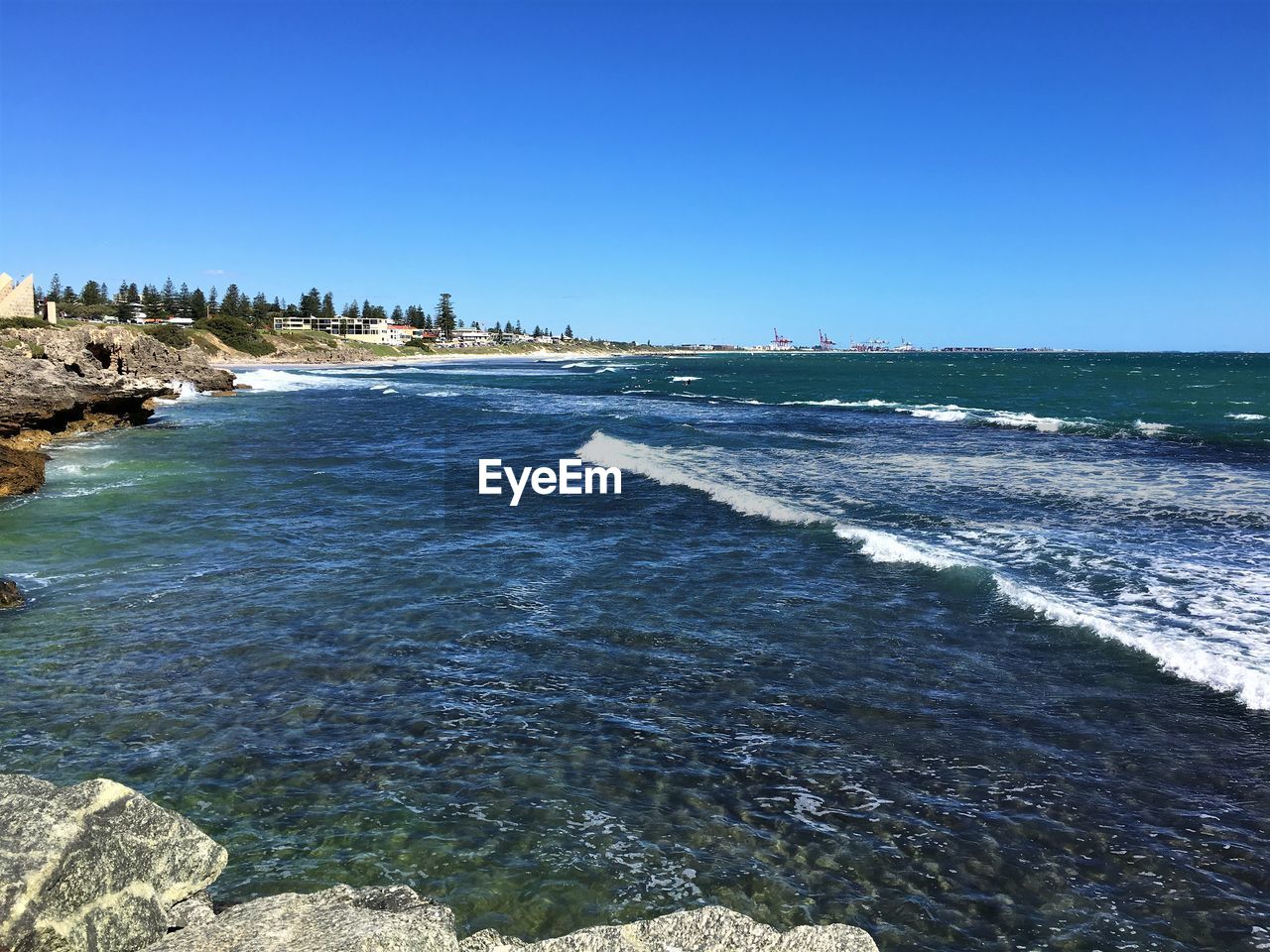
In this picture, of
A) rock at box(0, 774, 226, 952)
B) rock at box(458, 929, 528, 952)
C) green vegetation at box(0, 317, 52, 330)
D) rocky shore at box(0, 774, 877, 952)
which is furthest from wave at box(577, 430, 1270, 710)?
green vegetation at box(0, 317, 52, 330)

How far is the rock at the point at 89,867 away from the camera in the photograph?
185 inches

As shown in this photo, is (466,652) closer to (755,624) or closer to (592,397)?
(755,624)

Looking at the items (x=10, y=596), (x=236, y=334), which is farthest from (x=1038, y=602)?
(x=236, y=334)

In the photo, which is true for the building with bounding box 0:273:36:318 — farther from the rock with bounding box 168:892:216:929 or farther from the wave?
the rock with bounding box 168:892:216:929

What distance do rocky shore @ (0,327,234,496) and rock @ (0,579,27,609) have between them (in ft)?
36.5

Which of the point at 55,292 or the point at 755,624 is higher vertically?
the point at 55,292

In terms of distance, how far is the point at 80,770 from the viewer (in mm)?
7773

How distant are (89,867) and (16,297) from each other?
11794 cm

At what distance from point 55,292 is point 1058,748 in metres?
228

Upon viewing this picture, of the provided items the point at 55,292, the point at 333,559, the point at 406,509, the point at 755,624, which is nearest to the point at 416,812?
the point at 755,624

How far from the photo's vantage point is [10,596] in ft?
41.5

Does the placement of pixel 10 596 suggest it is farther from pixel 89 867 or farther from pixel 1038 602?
pixel 1038 602

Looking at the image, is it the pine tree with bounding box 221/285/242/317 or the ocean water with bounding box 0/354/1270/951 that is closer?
the ocean water with bounding box 0/354/1270/951

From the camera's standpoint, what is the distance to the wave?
10.5 meters
